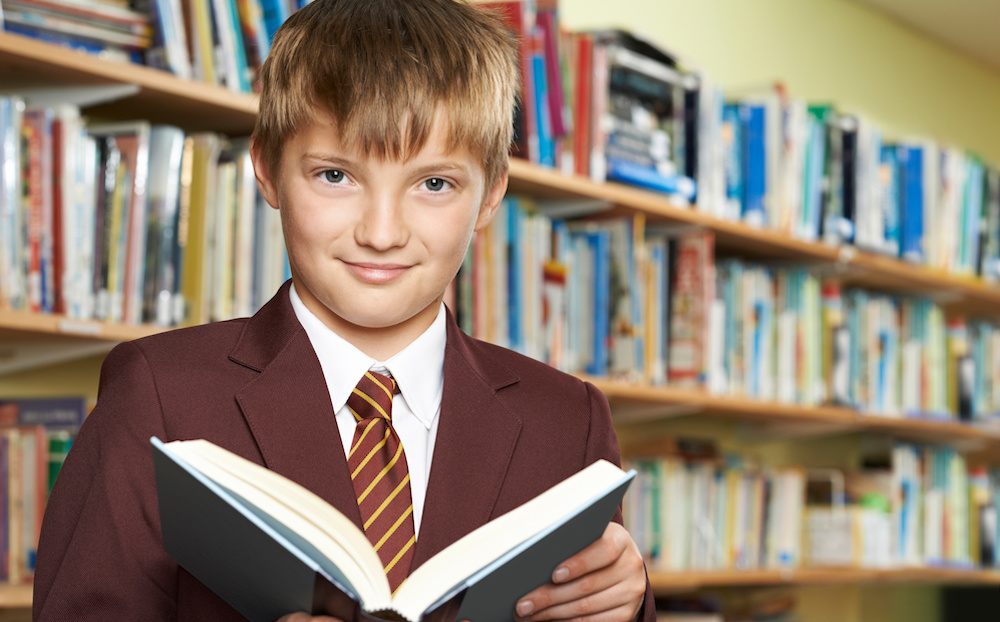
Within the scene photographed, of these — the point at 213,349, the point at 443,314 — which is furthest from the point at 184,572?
the point at 443,314

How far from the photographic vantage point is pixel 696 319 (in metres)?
2.46

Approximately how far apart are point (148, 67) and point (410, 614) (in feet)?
4.17

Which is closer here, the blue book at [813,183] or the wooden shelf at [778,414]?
the wooden shelf at [778,414]

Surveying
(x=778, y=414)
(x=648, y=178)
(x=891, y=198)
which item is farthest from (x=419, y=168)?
(x=891, y=198)

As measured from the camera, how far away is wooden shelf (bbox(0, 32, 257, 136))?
4.94 feet

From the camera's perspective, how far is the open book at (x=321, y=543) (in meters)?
0.66

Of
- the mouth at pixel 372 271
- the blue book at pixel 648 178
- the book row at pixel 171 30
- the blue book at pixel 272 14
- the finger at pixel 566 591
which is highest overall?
the blue book at pixel 272 14

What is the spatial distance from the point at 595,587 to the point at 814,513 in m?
2.27

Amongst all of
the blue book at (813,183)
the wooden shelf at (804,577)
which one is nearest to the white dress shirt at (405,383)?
the wooden shelf at (804,577)

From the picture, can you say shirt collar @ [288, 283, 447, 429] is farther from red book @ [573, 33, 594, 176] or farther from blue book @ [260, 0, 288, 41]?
red book @ [573, 33, 594, 176]

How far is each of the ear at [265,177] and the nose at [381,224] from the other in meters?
0.13

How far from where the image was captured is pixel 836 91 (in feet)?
11.4

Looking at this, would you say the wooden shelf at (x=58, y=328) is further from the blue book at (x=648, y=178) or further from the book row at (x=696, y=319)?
the blue book at (x=648, y=178)

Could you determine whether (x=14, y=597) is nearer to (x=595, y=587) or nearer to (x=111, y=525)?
(x=111, y=525)
